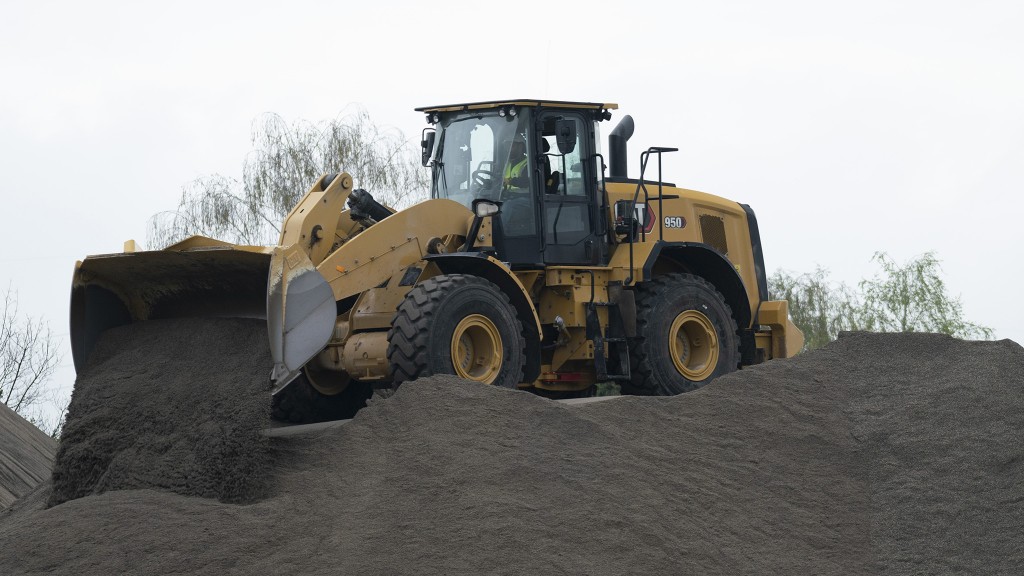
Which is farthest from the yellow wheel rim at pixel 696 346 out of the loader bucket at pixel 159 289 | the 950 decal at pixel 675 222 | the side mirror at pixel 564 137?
the loader bucket at pixel 159 289

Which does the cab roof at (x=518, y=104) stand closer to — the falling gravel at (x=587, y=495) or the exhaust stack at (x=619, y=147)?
the exhaust stack at (x=619, y=147)

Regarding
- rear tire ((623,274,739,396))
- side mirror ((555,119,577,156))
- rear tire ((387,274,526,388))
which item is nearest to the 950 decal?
rear tire ((623,274,739,396))

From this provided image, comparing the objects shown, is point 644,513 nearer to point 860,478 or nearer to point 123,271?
point 860,478

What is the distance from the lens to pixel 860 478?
8.15 meters

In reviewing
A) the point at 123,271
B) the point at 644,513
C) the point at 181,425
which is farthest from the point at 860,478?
the point at 123,271

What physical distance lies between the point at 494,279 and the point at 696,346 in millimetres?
2589

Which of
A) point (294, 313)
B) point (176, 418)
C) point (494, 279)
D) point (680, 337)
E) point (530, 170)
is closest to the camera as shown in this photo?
point (176, 418)

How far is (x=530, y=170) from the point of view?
1019cm

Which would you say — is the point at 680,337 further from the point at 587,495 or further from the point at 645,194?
the point at 587,495

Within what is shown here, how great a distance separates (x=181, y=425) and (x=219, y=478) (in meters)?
0.51

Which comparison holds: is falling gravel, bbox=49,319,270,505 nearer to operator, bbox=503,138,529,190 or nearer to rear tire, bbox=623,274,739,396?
operator, bbox=503,138,529,190

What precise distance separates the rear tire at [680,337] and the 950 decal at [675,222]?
31.4 inches

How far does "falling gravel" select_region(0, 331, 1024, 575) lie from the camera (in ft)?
21.3

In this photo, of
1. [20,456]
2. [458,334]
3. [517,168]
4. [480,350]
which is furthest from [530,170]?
[20,456]
